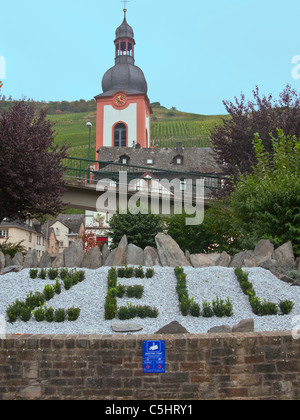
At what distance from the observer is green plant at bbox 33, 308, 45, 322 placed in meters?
7.21

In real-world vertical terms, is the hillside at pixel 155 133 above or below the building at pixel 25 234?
above

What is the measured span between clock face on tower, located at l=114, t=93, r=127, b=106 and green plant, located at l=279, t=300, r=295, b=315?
59.4 m

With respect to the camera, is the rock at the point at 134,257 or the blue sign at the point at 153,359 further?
the rock at the point at 134,257

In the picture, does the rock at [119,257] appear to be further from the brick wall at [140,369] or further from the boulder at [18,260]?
the brick wall at [140,369]

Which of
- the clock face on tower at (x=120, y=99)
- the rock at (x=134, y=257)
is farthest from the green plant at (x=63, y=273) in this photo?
the clock face on tower at (x=120, y=99)

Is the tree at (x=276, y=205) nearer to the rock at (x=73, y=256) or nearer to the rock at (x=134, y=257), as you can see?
the rock at (x=134, y=257)

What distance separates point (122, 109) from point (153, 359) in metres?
60.8

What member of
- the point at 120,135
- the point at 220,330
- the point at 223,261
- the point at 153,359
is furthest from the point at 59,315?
the point at 120,135

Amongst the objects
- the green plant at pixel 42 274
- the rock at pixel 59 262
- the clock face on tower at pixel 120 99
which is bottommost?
the green plant at pixel 42 274

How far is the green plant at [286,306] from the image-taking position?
7453 mm

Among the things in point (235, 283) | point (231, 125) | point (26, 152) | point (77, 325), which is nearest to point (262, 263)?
point (235, 283)

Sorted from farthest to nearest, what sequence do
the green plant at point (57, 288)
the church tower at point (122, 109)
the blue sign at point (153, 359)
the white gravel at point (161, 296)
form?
the church tower at point (122, 109) < the green plant at point (57, 288) < the white gravel at point (161, 296) < the blue sign at point (153, 359)

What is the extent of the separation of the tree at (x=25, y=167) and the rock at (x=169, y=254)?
5068 mm

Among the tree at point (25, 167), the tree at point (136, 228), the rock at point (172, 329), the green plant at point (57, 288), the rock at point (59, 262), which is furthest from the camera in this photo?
the tree at point (136, 228)
